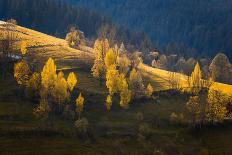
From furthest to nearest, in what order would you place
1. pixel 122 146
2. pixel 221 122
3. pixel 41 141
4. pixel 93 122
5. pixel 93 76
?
pixel 93 76, pixel 221 122, pixel 93 122, pixel 122 146, pixel 41 141

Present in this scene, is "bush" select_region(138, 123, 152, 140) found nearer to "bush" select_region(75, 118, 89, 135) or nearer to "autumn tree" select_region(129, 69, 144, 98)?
"bush" select_region(75, 118, 89, 135)

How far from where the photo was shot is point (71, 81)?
164 metres

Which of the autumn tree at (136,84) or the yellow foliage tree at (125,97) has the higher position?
the autumn tree at (136,84)

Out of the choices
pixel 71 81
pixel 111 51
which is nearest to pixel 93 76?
pixel 111 51

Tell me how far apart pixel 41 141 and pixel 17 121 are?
42.4 feet

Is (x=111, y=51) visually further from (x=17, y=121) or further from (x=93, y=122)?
(x=17, y=121)

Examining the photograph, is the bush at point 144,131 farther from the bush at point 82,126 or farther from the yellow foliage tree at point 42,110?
the yellow foliage tree at point 42,110

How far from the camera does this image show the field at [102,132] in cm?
12788

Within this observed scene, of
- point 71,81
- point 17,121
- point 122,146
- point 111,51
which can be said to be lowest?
point 122,146

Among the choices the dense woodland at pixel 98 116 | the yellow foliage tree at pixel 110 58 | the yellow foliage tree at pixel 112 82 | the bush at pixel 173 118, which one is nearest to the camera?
the dense woodland at pixel 98 116

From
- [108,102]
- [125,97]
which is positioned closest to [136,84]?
[125,97]

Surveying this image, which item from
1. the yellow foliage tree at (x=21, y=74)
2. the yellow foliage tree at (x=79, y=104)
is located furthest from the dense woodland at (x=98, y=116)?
the yellow foliage tree at (x=79, y=104)

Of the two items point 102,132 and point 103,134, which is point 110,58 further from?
point 103,134

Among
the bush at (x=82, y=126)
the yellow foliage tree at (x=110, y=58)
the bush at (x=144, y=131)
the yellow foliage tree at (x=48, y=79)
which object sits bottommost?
the bush at (x=144, y=131)
